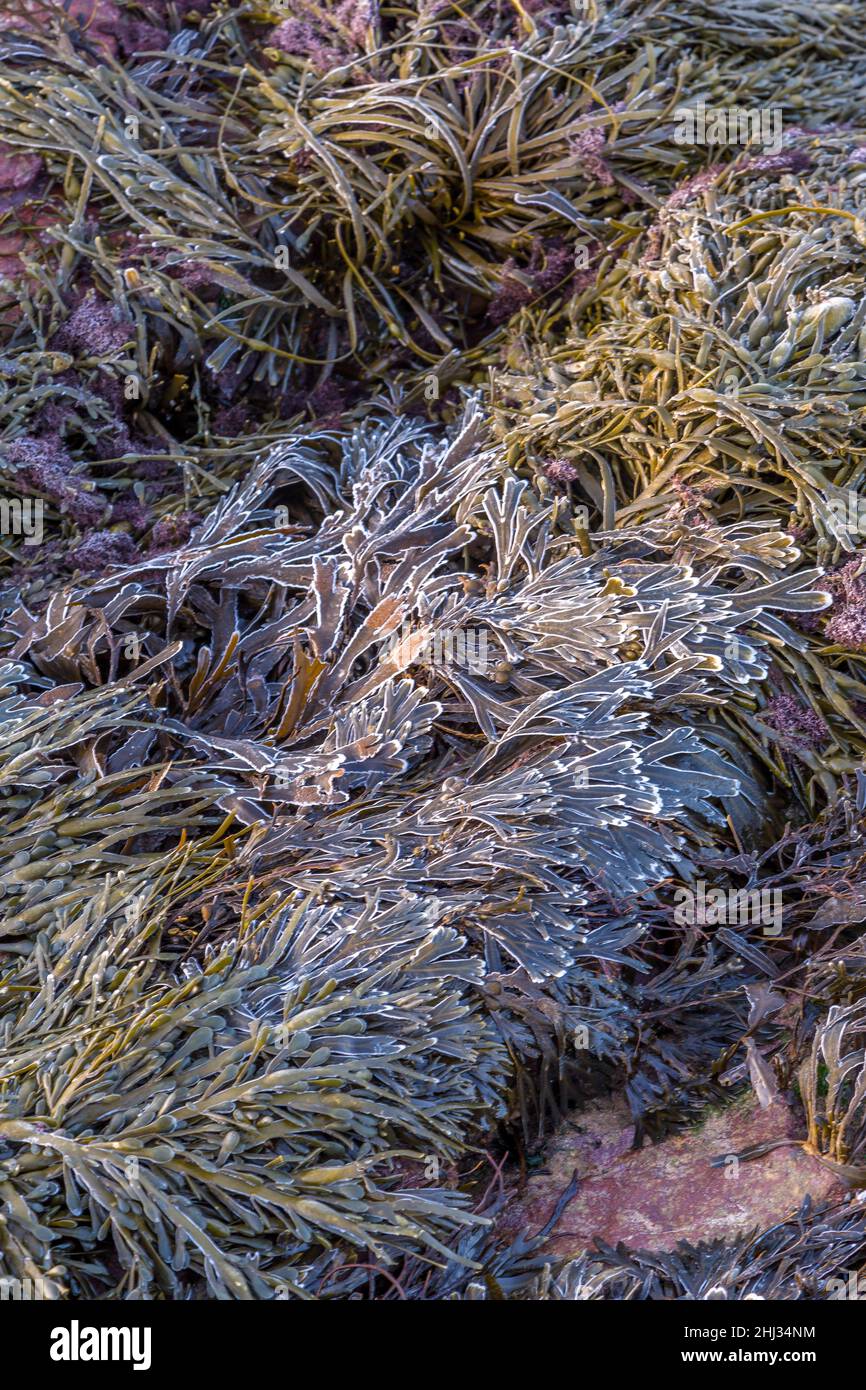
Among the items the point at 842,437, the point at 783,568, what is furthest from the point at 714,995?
the point at 842,437

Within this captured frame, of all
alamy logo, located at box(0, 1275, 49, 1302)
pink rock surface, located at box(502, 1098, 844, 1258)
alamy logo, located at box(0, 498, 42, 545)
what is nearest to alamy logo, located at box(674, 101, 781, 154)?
alamy logo, located at box(0, 498, 42, 545)

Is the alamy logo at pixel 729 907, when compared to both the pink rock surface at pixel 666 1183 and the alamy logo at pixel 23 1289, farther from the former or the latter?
the alamy logo at pixel 23 1289

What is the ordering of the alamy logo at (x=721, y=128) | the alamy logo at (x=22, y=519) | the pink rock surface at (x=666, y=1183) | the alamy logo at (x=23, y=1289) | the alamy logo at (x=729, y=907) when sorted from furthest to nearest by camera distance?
1. the alamy logo at (x=721, y=128)
2. the alamy logo at (x=22, y=519)
3. the alamy logo at (x=729, y=907)
4. the pink rock surface at (x=666, y=1183)
5. the alamy logo at (x=23, y=1289)

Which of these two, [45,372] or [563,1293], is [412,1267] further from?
[45,372]

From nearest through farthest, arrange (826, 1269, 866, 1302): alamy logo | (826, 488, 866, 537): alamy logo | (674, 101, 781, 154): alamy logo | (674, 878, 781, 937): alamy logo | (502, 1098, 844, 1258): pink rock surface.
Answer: (826, 1269, 866, 1302): alamy logo → (502, 1098, 844, 1258): pink rock surface → (674, 878, 781, 937): alamy logo → (826, 488, 866, 537): alamy logo → (674, 101, 781, 154): alamy logo
